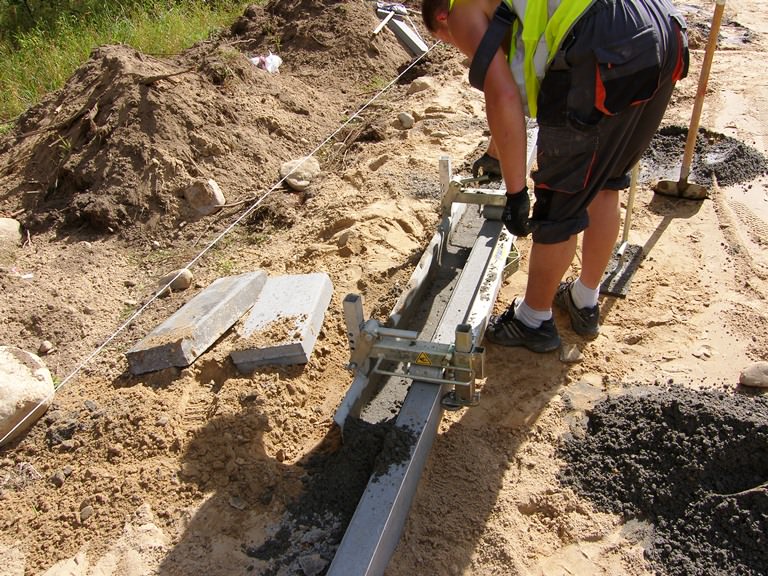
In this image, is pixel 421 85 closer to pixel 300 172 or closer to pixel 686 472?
pixel 300 172

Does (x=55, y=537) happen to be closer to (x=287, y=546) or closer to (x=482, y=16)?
(x=287, y=546)

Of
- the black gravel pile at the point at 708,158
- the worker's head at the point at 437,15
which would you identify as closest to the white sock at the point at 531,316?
the worker's head at the point at 437,15

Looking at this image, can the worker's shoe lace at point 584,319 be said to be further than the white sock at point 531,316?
Yes

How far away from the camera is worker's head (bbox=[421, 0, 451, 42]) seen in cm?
231

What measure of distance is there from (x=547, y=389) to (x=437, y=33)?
167 centimetres

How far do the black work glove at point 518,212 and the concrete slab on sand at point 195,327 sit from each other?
156cm

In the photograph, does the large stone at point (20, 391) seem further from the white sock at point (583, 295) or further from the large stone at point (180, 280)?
the white sock at point (583, 295)

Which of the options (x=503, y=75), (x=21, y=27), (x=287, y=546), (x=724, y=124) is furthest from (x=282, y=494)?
(x=21, y=27)

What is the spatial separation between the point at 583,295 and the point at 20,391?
2.81 metres

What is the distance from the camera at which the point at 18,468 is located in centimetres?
280

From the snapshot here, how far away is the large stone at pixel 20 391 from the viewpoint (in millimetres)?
2869

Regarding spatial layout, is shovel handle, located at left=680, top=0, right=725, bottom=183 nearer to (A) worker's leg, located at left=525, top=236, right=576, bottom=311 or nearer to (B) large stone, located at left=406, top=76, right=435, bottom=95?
(A) worker's leg, located at left=525, top=236, right=576, bottom=311

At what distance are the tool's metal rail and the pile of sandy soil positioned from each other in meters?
0.16

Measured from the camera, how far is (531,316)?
9.97 feet
